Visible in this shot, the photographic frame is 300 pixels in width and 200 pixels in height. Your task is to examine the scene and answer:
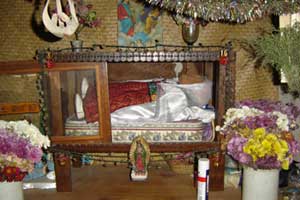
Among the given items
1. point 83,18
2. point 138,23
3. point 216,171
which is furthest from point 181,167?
point 83,18

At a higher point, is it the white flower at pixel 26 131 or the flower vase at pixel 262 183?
the white flower at pixel 26 131

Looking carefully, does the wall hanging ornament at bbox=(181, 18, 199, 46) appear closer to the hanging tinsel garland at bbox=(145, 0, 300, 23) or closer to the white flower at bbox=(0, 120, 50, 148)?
the hanging tinsel garland at bbox=(145, 0, 300, 23)

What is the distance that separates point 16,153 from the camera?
47.4 inches

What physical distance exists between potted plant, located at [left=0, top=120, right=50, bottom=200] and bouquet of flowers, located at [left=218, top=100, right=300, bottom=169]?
0.74 m

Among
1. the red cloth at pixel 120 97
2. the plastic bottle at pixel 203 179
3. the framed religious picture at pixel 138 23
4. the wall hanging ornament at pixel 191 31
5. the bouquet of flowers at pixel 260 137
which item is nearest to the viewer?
the bouquet of flowers at pixel 260 137

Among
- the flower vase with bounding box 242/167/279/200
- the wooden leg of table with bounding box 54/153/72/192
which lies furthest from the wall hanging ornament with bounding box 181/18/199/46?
the wooden leg of table with bounding box 54/153/72/192

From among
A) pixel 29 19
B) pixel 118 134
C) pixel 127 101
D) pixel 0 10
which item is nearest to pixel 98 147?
pixel 118 134

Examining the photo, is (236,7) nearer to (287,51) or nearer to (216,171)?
(287,51)

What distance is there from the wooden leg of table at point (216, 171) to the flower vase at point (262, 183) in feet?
0.45

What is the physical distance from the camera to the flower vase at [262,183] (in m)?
1.27

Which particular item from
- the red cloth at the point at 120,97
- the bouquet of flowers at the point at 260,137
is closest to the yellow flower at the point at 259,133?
the bouquet of flowers at the point at 260,137

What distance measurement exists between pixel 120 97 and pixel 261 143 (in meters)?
0.67

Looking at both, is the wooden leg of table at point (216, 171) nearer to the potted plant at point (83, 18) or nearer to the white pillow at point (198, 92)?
the white pillow at point (198, 92)

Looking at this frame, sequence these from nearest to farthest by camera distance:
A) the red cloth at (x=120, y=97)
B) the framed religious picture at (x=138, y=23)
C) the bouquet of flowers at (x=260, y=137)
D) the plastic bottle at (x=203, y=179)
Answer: the bouquet of flowers at (x=260, y=137)
the plastic bottle at (x=203, y=179)
the red cloth at (x=120, y=97)
the framed religious picture at (x=138, y=23)
